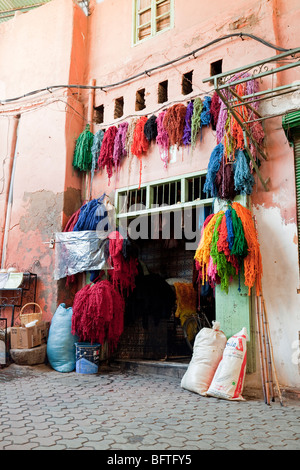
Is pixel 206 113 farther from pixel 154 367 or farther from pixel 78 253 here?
pixel 154 367

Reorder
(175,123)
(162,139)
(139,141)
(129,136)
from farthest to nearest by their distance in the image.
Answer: (129,136) < (139,141) < (162,139) < (175,123)

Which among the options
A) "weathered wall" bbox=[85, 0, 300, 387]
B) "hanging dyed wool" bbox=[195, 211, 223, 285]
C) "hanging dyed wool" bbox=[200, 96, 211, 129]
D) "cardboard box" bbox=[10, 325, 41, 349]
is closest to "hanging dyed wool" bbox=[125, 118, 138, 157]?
"weathered wall" bbox=[85, 0, 300, 387]

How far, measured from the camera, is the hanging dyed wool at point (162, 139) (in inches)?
255

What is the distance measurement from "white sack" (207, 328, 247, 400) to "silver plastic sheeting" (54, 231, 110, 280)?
271 centimetres

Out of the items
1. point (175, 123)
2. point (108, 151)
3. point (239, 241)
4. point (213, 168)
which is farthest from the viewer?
point (108, 151)

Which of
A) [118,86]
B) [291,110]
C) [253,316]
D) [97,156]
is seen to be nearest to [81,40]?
[118,86]

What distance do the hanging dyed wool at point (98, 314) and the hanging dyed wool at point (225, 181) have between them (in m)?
2.44

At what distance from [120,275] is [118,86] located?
374 centimetres

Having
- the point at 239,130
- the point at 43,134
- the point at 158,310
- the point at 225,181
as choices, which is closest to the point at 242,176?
the point at 225,181

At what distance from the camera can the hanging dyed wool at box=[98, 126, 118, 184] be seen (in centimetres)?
716

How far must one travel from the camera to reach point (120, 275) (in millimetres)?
6602

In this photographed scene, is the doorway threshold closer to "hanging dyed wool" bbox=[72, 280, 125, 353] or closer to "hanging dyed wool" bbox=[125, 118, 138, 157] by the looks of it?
"hanging dyed wool" bbox=[72, 280, 125, 353]

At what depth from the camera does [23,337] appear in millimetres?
6289

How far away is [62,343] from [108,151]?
3.52 meters
